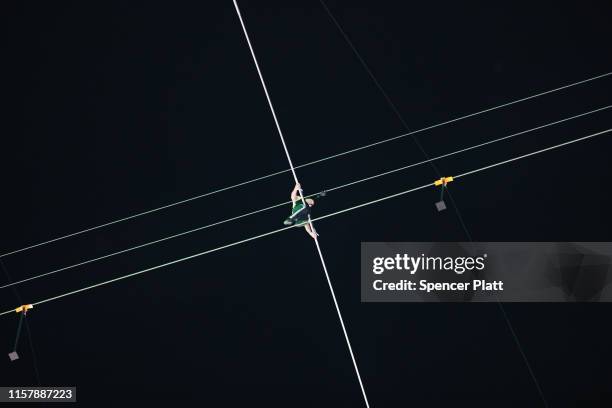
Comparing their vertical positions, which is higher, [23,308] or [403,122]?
[403,122]

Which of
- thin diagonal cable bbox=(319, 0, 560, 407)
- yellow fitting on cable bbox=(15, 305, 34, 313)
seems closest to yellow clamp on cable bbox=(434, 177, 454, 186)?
thin diagonal cable bbox=(319, 0, 560, 407)

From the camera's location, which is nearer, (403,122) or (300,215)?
(300,215)

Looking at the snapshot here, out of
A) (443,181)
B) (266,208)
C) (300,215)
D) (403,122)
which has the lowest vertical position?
(443,181)

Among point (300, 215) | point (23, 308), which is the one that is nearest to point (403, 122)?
point (300, 215)

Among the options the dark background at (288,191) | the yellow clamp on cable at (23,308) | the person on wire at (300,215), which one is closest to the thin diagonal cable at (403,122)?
the dark background at (288,191)

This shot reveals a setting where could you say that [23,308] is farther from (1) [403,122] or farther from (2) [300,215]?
(1) [403,122]

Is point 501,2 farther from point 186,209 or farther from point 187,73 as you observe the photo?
point 186,209

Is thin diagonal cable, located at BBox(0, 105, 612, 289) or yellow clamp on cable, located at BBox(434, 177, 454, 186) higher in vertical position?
thin diagonal cable, located at BBox(0, 105, 612, 289)

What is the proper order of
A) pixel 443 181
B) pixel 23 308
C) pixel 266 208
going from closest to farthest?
pixel 443 181, pixel 23 308, pixel 266 208

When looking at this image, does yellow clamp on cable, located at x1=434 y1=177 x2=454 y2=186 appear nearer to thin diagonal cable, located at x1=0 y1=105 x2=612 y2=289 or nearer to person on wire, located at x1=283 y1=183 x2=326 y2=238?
thin diagonal cable, located at x1=0 y1=105 x2=612 y2=289

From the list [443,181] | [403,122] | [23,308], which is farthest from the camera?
[403,122]
